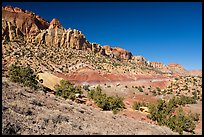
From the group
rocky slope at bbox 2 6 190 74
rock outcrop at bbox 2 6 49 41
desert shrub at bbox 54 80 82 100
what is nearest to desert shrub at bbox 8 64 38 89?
desert shrub at bbox 54 80 82 100

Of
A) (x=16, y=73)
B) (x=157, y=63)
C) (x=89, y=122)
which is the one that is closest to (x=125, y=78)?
(x=16, y=73)

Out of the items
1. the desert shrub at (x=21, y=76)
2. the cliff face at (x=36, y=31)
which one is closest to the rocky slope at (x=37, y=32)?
the cliff face at (x=36, y=31)

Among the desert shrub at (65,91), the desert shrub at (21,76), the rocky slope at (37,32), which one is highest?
the rocky slope at (37,32)

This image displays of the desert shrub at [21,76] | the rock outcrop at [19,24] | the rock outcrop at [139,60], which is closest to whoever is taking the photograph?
the desert shrub at [21,76]

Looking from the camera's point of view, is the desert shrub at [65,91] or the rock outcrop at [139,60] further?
the rock outcrop at [139,60]

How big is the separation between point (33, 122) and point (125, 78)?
60699 millimetres

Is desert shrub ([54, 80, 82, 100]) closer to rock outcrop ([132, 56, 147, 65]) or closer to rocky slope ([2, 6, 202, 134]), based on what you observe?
rocky slope ([2, 6, 202, 134])

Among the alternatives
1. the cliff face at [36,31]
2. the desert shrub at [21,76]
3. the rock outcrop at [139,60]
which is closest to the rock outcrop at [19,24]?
the cliff face at [36,31]

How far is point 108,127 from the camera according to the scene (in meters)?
13.5

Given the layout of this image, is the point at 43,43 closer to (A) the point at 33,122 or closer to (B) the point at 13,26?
(B) the point at 13,26

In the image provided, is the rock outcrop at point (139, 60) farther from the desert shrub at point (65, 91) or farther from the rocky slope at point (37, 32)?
the desert shrub at point (65, 91)

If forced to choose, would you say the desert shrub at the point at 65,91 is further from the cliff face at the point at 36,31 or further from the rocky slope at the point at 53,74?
the cliff face at the point at 36,31

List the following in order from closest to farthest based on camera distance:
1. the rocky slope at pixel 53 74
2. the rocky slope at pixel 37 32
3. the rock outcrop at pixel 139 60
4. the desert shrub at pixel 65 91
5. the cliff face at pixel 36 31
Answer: the rocky slope at pixel 53 74
the desert shrub at pixel 65 91
the rocky slope at pixel 37 32
the cliff face at pixel 36 31
the rock outcrop at pixel 139 60

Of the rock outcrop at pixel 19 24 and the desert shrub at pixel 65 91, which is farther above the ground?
the rock outcrop at pixel 19 24
